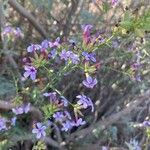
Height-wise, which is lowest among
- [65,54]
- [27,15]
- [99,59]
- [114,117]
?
[114,117]

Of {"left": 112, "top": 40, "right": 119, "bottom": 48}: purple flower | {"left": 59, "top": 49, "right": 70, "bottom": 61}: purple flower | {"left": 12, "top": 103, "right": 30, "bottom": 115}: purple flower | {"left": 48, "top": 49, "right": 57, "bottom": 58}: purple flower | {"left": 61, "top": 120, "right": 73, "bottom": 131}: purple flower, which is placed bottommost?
{"left": 61, "top": 120, "right": 73, "bottom": 131}: purple flower

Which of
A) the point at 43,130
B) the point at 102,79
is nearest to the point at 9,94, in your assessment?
the point at 43,130

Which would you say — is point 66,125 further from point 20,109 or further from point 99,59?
point 99,59

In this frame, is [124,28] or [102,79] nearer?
[124,28]

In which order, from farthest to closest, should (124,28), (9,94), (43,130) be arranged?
(9,94), (43,130), (124,28)

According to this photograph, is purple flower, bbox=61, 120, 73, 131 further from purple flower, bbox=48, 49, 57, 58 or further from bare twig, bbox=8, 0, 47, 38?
bare twig, bbox=8, 0, 47, 38

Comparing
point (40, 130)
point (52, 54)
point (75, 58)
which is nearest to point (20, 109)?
point (40, 130)

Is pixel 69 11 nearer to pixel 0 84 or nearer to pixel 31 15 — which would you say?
pixel 31 15

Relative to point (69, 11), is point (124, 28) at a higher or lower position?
lower

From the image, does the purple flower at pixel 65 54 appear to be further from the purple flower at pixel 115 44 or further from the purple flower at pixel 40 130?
the purple flower at pixel 115 44

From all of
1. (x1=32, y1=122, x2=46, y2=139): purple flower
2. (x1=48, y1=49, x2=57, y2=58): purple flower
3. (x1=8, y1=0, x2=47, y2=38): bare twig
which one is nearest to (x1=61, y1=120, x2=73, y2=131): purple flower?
(x1=32, y1=122, x2=46, y2=139): purple flower

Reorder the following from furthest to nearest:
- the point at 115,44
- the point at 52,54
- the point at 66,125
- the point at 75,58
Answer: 1. the point at 115,44
2. the point at 66,125
3. the point at 52,54
4. the point at 75,58
